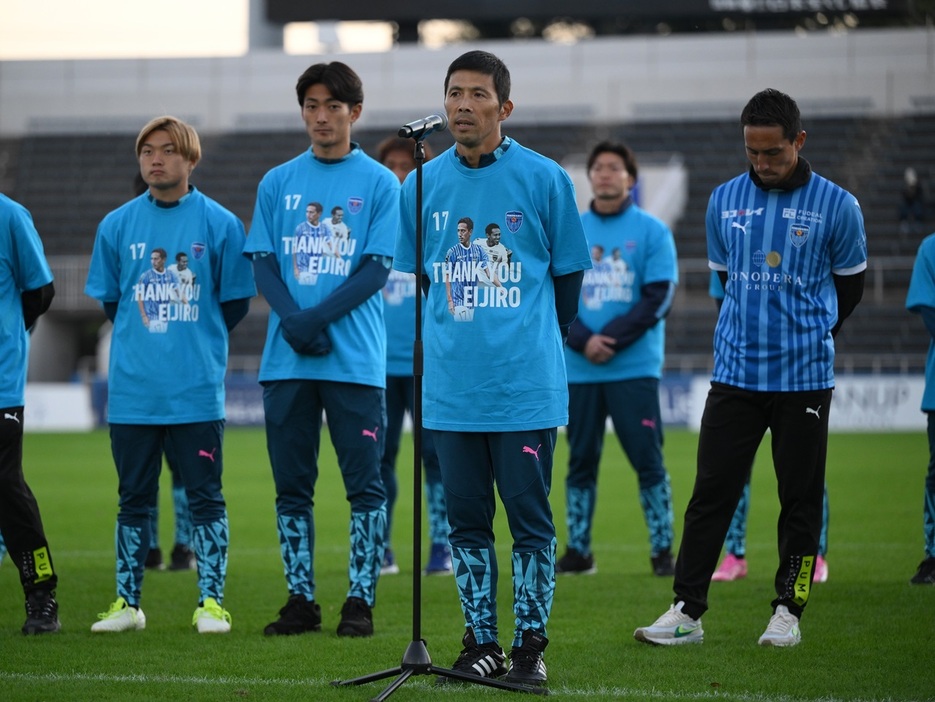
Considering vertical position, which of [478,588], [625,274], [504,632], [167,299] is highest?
[625,274]

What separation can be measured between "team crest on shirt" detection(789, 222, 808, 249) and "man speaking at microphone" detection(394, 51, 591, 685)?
105cm

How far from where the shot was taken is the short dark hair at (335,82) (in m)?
5.78

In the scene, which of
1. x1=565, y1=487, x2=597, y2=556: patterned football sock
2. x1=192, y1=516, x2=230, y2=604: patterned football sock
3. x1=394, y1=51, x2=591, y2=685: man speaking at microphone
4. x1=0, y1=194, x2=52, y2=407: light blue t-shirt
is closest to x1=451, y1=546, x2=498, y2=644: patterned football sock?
x1=394, y1=51, x2=591, y2=685: man speaking at microphone

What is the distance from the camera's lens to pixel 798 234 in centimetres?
534

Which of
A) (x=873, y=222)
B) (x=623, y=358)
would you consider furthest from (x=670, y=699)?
(x=873, y=222)

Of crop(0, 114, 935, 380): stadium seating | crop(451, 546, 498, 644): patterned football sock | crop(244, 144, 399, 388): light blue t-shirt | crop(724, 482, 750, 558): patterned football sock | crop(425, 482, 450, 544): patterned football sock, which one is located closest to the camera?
crop(451, 546, 498, 644): patterned football sock

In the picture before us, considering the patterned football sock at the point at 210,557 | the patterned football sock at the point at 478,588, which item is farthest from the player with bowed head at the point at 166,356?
the patterned football sock at the point at 478,588

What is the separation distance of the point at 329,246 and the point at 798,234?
1.99m

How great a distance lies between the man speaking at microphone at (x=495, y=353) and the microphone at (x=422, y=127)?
0.29 feet

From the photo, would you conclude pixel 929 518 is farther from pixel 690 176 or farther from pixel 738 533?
pixel 690 176

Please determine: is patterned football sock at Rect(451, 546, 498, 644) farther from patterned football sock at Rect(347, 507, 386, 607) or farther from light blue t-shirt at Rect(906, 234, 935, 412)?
light blue t-shirt at Rect(906, 234, 935, 412)

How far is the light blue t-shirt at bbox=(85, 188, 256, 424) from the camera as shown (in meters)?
5.86

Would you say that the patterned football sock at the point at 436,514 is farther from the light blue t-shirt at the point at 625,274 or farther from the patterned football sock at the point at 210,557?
the patterned football sock at the point at 210,557

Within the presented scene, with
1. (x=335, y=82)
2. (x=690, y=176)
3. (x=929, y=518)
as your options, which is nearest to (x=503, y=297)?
(x=335, y=82)
